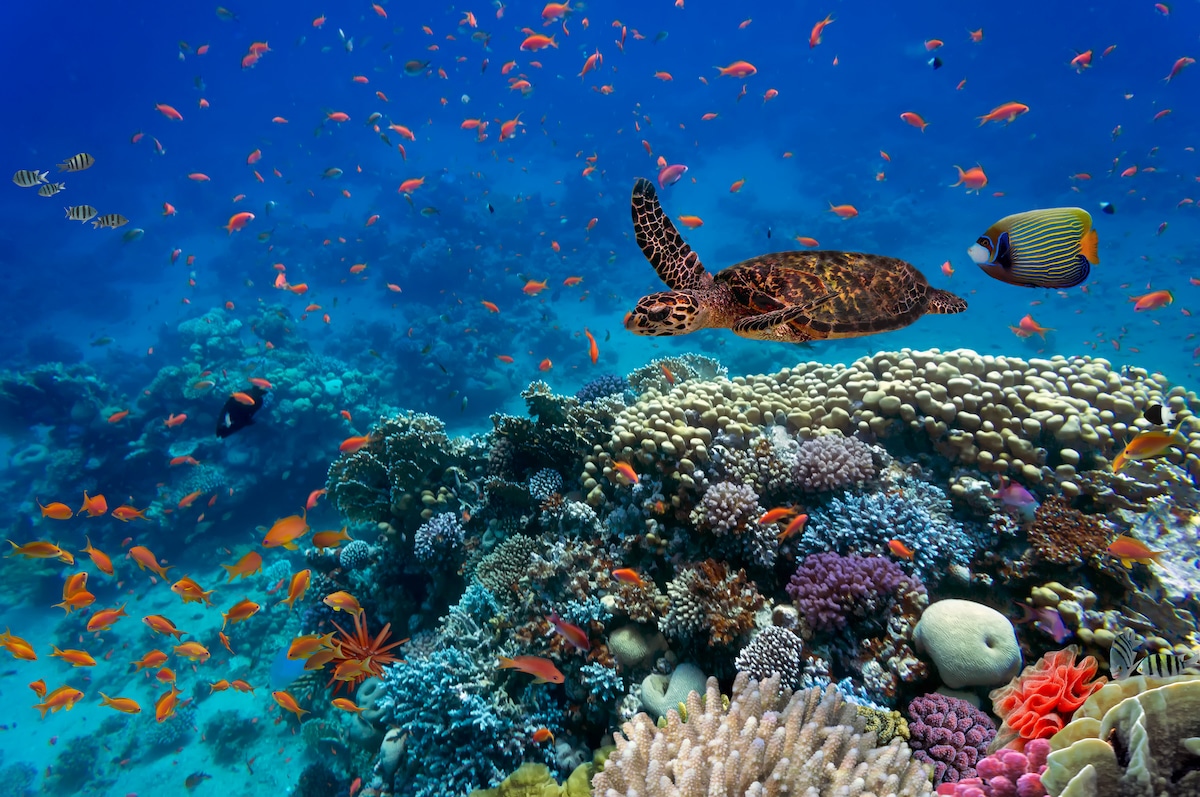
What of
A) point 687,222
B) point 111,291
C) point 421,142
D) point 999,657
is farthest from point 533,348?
A: point 421,142

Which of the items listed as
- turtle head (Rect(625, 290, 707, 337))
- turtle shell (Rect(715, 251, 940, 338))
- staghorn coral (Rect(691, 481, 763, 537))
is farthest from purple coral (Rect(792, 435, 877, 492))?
turtle head (Rect(625, 290, 707, 337))

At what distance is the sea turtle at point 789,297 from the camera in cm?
311

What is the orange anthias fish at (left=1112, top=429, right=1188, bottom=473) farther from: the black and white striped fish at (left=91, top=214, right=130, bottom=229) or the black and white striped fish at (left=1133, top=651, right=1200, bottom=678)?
the black and white striped fish at (left=91, top=214, right=130, bottom=229)

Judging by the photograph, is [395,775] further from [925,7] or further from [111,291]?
[925,7]

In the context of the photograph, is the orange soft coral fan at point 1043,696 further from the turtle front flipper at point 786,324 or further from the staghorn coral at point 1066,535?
the turtle front flipper at point 786,324

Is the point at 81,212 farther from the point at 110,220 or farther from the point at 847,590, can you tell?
the point at 847,590

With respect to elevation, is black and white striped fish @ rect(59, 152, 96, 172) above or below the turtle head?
above

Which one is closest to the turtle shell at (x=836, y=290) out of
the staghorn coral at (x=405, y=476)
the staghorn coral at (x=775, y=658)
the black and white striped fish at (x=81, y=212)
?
the staghorn coral at (x=775, y=658)

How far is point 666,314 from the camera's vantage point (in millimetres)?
3145

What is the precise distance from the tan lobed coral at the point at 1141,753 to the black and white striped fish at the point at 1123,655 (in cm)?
88

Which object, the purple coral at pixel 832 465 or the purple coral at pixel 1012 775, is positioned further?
the purple coral at pixel 832 465

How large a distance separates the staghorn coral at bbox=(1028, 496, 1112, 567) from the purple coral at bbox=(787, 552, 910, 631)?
1.11 metres

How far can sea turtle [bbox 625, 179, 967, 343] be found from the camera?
311 centimetres

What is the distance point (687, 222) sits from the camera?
30.1 ft
